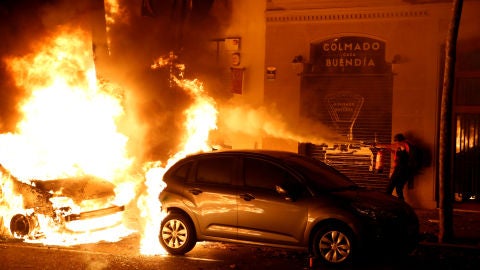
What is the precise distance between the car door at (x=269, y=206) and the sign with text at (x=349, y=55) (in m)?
6.76

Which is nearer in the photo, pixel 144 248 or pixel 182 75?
pixel 144 248

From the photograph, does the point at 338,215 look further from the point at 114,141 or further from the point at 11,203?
the point at 114,141

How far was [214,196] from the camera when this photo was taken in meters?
9.16

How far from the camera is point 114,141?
14914 mm

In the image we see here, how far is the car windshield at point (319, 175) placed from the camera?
8.77m

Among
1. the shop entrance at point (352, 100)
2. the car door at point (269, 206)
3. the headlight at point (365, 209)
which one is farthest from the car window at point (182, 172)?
the shop entrance at point (352, 100)

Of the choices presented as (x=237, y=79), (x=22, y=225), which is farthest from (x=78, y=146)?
(x=22, y=225)

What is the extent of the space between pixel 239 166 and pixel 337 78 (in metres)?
6.75

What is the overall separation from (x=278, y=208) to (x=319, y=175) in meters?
0.91

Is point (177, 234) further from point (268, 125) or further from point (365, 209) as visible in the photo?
point (268, 125)

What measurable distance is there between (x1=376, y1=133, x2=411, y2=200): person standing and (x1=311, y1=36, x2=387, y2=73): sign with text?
205 centimetres

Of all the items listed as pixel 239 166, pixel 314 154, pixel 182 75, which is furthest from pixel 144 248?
pixel 182 75

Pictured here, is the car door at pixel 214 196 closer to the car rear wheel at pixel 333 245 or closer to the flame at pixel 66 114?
the car rear wheel at pixel 333 245

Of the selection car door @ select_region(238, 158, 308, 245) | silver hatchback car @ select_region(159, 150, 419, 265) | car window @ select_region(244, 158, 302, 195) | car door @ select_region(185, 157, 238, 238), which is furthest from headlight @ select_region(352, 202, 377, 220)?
car door @ select_region(185, 157, 238, 238)
